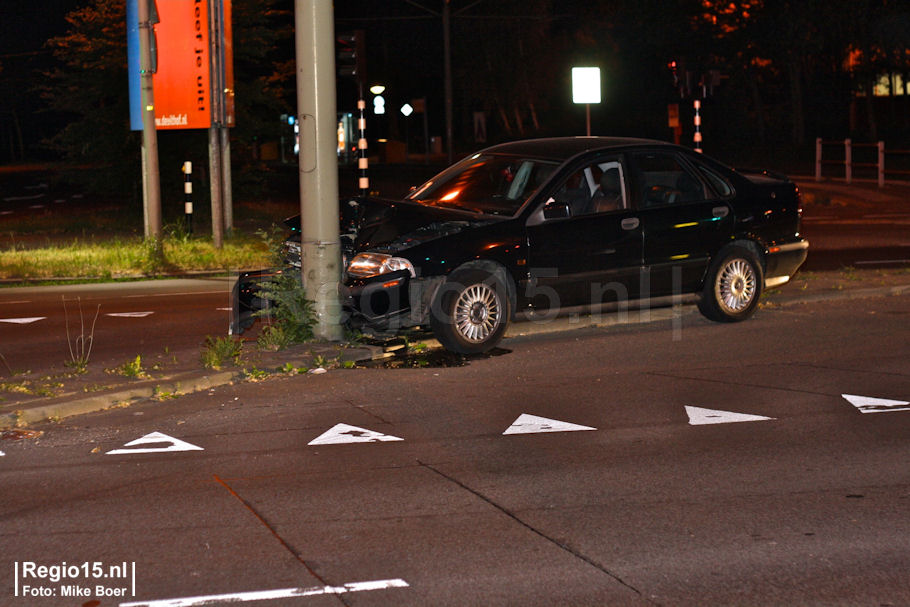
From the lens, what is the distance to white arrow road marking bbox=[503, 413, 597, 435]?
25.9 ft

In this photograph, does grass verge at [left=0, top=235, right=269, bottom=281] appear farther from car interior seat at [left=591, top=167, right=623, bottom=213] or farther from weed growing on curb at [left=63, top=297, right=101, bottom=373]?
car interior seat at [left=591, top=167, right=623, bottom=213]

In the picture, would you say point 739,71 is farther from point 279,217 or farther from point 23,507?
point 23,507

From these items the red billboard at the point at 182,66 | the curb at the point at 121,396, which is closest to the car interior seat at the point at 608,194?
the curb at the point at 121,396

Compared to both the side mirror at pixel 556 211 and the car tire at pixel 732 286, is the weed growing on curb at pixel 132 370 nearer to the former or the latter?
the side mirror at pixel 556 211

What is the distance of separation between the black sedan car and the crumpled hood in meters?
0.01

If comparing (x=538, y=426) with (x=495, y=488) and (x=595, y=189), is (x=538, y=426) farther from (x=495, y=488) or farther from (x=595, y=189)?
(x=595, y=189)

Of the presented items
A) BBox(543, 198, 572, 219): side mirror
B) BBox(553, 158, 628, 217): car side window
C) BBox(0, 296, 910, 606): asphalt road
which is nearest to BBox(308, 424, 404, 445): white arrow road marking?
BBox(0, 296, 910, 606): asphalt road

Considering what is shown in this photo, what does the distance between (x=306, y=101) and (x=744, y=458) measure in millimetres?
5074

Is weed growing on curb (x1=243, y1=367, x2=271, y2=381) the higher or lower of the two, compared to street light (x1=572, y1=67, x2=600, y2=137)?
lower

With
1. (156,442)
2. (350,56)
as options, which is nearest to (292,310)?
(156,442)

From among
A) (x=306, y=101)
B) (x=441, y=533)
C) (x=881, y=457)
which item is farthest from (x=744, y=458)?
(x=306, y=101)

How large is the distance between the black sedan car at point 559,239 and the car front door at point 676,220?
0.01m

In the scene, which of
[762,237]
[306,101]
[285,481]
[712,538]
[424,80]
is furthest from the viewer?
[424,80]

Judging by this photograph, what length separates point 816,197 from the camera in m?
31.0
